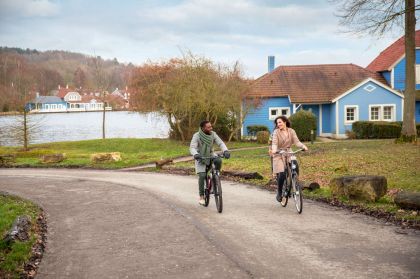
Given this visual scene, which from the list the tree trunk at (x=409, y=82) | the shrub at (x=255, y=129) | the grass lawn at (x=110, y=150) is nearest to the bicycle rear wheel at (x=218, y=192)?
the grass lawn at (x=110, y=150)

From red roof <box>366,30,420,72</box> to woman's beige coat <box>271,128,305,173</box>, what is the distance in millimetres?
32151

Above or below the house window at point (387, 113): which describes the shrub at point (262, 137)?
below

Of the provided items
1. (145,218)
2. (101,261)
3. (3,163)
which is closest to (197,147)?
(145,218)

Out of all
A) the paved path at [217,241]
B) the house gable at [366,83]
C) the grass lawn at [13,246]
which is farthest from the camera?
the house gable at [366,83]

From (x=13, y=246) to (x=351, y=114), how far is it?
3428 cm

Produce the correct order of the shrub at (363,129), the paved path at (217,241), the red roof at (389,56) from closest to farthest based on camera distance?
the paved path at (217,241), the shrub at (363,129), the red roof at (389,56)

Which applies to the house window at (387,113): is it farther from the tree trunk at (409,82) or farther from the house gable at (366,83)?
the tree trunk at (409,82)

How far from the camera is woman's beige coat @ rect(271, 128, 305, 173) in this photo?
9.79 m

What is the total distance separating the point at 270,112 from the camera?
39219 mm

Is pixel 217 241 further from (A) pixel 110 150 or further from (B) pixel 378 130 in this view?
(B) pixel 378 130

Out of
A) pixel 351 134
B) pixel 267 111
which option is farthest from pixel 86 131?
pixel 351 134

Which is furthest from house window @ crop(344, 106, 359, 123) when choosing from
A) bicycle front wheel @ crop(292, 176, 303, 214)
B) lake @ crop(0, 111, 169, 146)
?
bicycle front wheel @ crop(292, 176, 303, 214)

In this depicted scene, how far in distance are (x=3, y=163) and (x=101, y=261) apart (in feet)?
65.8

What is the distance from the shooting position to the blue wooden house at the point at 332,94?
3772 centimetres
